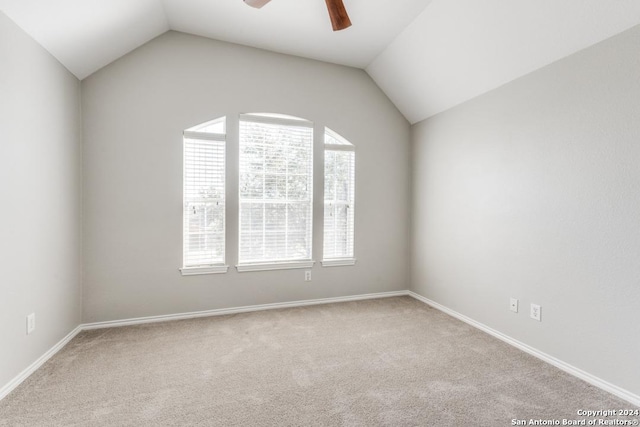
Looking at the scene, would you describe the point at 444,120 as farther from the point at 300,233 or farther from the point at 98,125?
the point at 98,125

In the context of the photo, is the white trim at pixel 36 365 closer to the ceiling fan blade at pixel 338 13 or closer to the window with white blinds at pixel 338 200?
the window with white blinds at pixel 338 200

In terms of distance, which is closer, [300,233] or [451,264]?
[451,264]

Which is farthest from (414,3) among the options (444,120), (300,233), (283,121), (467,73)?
(300,233)

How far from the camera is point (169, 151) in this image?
3.11 metres

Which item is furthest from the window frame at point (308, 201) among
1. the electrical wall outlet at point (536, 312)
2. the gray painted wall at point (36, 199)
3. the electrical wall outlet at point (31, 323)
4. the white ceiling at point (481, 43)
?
the electrical wall outlet at point (536, 312)

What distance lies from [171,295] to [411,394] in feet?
8.18

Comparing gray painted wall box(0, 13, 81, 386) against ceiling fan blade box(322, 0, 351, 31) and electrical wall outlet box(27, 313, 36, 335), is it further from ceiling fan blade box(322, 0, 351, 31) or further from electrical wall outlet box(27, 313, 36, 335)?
ceiling fan blade box(322, 0, 351, 31)

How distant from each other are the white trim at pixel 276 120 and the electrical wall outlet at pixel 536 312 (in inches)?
113

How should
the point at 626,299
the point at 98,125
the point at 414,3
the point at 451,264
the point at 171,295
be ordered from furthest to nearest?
the point at 451,264 → the point at 171,295 → the point at 98,125 → the point at 414,3 → the point at 626,299

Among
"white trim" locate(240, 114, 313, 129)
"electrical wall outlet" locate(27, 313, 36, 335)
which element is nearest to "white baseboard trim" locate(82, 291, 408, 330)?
"electrical wall outlet" locate(27, 313, 36, 335)

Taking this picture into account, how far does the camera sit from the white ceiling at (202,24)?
85.1 inches

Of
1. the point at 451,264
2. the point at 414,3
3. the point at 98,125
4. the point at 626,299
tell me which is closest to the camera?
the point at 626,299

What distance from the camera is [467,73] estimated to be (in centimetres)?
293

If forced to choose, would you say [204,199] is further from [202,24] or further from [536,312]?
[536,312]
